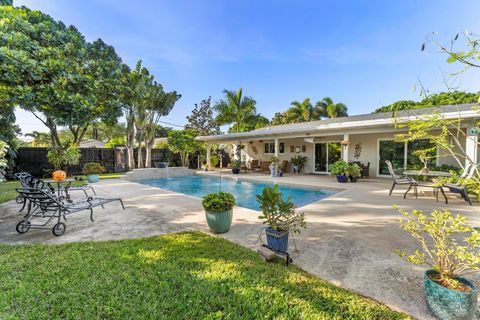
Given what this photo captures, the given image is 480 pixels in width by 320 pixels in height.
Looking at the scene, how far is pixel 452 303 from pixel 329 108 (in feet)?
87.5

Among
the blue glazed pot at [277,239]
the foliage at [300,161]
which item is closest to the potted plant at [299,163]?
the foliage at [300,161]

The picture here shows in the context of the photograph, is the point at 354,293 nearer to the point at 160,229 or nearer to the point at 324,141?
the point at 160,229

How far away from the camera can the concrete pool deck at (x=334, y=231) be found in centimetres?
262

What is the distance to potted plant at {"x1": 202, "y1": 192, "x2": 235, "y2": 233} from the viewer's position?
402 centimetres

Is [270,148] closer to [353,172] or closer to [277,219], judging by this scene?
[353,172]

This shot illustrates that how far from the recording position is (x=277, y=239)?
323 cm

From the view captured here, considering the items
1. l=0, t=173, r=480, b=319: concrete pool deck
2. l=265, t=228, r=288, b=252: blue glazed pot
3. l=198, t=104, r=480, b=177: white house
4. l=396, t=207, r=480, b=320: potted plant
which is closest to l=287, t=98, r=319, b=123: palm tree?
l=198, t=104, r=480, b=177: white house

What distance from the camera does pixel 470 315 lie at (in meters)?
1.97

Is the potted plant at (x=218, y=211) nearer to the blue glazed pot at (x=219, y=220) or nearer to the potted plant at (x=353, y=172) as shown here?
the blue glazed pot at (x=219, y=220)

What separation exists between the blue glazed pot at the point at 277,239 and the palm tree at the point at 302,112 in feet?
81.7

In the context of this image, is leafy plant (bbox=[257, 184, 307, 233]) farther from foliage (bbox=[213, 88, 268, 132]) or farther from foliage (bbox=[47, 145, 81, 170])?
foliage (bbox=[213, 88, 268, 132])

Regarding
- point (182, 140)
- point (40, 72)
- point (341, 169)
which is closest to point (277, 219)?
point (40, 72)

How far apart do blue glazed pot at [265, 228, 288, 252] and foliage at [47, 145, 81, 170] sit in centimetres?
1444

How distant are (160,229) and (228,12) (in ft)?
32.4
